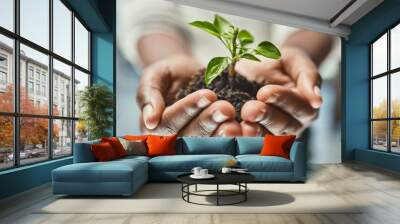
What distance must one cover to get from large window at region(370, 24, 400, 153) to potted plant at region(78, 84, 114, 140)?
5466mm

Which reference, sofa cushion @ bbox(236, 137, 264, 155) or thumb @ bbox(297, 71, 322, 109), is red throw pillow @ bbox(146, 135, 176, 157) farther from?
thumb @ bbox(297, 71, 322, 109)

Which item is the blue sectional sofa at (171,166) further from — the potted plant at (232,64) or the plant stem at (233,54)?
the plant stem at (233,54)

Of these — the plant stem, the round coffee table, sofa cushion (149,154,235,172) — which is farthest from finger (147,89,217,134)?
the round coffee table

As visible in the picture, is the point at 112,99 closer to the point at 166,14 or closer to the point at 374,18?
the point at 166,14

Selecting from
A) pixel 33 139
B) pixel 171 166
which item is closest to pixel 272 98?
pixel 171 166

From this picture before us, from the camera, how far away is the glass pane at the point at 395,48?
7.27 meters

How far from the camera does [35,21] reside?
5312 mm

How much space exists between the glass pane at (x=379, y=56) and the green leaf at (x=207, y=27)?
135 inches

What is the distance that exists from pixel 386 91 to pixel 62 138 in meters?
6.28

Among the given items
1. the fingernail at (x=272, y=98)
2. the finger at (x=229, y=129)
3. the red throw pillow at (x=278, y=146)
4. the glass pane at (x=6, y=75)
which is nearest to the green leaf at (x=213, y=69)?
the finger at (x=229, y=129)

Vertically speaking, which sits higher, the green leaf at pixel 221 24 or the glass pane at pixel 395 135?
the green leaf at pixel 221 24

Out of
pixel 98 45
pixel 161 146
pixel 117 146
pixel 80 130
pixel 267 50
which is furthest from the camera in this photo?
pixel 98 45

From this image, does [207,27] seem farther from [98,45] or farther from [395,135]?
[395,135]

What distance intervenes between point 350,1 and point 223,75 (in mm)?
2766
